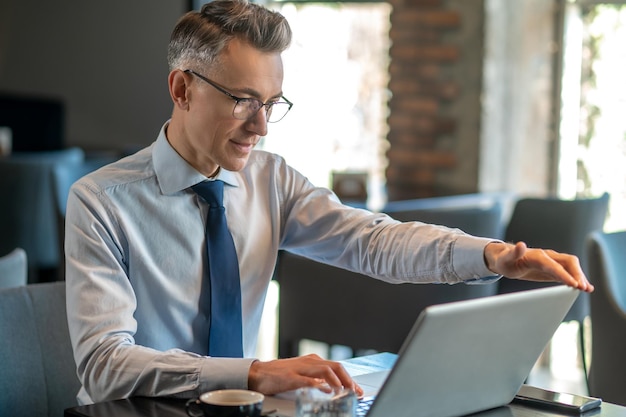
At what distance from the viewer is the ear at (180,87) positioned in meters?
1.75

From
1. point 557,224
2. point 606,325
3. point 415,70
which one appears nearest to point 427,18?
point 415,70

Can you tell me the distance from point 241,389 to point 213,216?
1.50ft

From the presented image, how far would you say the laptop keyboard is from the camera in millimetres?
1354

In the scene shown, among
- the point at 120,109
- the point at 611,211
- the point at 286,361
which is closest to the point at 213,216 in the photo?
the point at 286,361

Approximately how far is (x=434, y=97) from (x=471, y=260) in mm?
2956

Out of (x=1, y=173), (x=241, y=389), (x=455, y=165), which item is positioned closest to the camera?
(x=241, y=389)

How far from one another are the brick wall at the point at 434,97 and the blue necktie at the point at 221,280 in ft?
8.18

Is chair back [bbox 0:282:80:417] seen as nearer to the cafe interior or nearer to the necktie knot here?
the necktie knot

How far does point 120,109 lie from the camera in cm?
608

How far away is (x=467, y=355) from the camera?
→ 4.17 feet

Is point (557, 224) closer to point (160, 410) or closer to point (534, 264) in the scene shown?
point (534, 264)

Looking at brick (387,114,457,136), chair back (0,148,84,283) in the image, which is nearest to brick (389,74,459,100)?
brick (387,114,457,136)

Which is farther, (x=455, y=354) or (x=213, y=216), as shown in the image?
(x=213, y=216)

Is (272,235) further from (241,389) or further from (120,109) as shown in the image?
(120,109)
